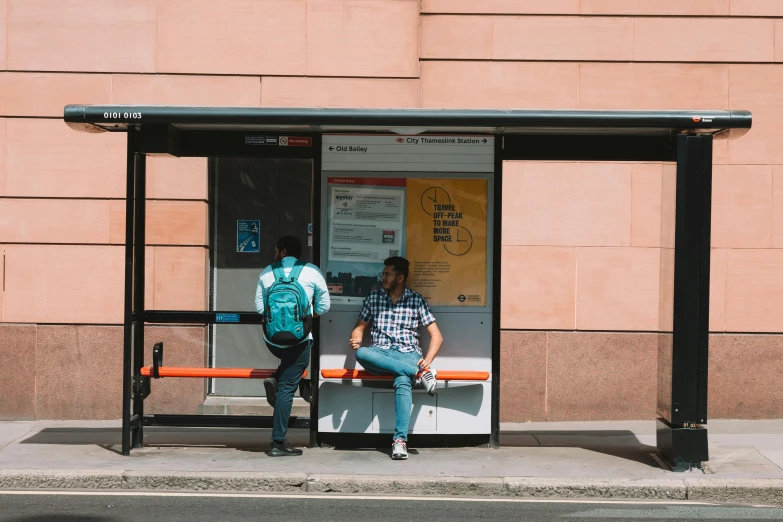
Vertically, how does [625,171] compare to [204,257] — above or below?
above

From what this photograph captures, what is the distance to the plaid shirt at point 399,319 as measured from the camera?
786 cm

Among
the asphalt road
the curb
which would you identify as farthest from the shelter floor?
the asphalt road

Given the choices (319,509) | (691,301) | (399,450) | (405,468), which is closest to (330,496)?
(319,509)

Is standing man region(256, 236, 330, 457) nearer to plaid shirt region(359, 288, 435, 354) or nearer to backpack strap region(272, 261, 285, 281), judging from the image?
backpack strap region(272, 261, 285, 281)

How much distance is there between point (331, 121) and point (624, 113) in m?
2.12

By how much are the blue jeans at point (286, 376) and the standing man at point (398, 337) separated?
0.46 metres

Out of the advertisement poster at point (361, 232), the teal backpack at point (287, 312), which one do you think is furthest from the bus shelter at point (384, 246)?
the teal backpack at point (287, 312)

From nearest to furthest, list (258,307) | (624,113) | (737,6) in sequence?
(624,113) < (258,307) < (737,6)

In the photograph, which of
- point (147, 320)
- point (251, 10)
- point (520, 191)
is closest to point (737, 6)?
point (520, 191)

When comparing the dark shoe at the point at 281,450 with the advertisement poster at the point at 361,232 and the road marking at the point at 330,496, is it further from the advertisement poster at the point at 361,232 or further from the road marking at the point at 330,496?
the advertisement poster at the point at 361,232

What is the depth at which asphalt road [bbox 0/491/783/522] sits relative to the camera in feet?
20.5

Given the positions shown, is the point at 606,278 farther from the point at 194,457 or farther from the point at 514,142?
the point at 194,457

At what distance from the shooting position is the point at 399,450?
764 centimetres

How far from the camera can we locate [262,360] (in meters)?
8.47
